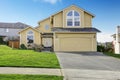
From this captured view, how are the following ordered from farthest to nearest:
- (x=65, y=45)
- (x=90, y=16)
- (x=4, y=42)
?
(x=4, y=42)
(x=90, y=16)
(x=65, y=45)

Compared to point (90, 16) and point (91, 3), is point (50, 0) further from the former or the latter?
point (90, 16)

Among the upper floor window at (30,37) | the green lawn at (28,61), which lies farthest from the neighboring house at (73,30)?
the green lawn at (28,61)

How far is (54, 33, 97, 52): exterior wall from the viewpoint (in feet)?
115

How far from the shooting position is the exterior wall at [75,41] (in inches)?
1385

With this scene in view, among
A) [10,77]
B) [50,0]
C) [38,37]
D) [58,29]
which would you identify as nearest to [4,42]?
[38,37]

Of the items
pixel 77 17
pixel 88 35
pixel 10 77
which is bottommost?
pixel 10 77

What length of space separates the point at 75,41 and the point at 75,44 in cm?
44

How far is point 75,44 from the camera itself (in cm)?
3531

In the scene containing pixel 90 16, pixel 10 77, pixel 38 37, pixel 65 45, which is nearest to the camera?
pixel 10 77

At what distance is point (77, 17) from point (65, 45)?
4.89m

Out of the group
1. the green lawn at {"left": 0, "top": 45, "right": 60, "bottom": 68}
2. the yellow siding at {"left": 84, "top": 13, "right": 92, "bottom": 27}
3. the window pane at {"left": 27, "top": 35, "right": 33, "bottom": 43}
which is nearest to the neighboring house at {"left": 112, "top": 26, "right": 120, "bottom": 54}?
the yellow siding at {"left": 84, "top": 13, "right": 92, "bottom": 27}

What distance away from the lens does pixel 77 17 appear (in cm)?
3703

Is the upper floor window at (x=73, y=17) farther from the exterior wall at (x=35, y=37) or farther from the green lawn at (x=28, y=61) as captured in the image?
the green lawn at (x=28, y=61)

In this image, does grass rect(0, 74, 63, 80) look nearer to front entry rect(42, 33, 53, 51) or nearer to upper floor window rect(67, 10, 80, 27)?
upper floor window rect(67, 10, 80, 27)
